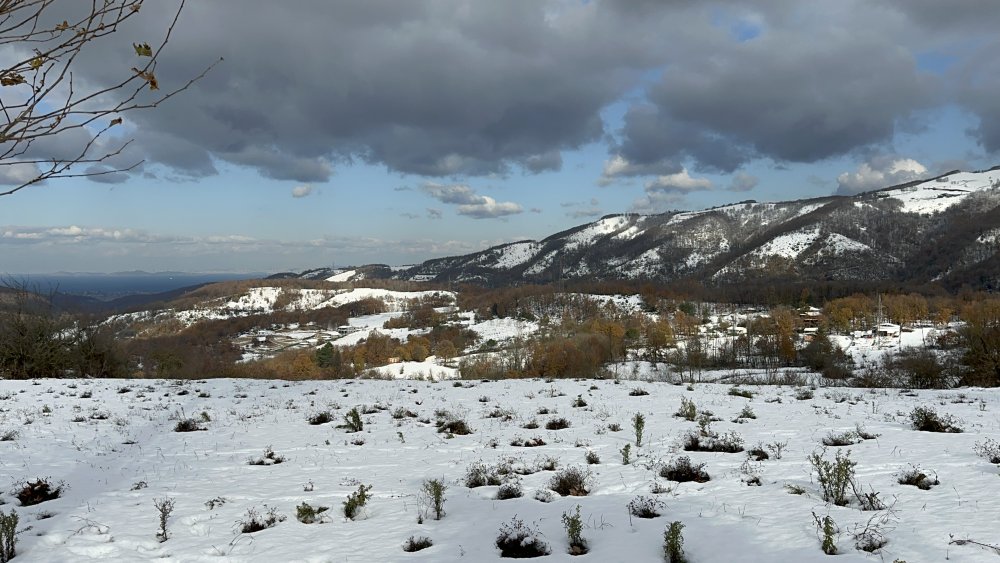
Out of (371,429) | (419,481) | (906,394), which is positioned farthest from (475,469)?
(906,394)

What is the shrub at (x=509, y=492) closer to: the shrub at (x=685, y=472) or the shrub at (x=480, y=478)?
the shrub at (x=480, y=478)

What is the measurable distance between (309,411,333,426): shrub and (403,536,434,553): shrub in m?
8.45

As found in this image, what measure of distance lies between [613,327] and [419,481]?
111m

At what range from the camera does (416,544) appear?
5.11 m

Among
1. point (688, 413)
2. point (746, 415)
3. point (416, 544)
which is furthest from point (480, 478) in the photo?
point (746, 415)

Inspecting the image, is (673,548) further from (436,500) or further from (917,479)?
(917,479)

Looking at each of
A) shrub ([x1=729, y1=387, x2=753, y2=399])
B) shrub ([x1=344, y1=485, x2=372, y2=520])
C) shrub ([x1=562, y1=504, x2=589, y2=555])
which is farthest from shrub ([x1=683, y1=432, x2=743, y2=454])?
shrub ([x1=729, y1=387, x2=753, y2=399])

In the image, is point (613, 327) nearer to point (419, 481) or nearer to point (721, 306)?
point (721, 306)

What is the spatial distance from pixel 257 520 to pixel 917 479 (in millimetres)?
8780

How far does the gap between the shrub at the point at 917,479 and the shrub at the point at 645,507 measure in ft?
11.3

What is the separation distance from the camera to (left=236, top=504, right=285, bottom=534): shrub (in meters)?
5.68

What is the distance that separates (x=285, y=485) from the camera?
741cm

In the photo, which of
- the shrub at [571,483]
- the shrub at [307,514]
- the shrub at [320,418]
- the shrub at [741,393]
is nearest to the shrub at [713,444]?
the shrub at [571,483]

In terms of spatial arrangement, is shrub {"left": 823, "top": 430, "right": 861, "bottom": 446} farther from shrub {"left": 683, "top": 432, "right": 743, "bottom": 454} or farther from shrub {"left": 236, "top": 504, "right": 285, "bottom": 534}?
shrub {"left": 236, "top": 504, "right": 285, "bottom": 534}
